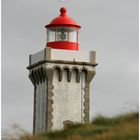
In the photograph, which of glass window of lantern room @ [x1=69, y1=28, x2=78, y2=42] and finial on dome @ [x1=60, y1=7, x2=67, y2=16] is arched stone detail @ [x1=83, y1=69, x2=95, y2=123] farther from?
finial on dome @ [x1=60, y1=7, x2=67, y2=16]

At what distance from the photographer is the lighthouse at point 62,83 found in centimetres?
3706

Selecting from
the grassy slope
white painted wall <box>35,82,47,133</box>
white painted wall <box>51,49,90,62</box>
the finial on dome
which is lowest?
the grassy slope

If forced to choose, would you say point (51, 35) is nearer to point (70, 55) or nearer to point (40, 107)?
point (70, 55)

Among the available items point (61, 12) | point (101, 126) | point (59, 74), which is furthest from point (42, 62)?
point (101, 126)

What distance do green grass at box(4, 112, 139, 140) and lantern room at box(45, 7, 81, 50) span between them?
22369mm

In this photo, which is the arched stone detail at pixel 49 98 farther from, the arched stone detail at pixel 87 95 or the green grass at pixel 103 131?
the green grass at pixel 103 131

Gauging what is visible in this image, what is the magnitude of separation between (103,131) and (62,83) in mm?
22455

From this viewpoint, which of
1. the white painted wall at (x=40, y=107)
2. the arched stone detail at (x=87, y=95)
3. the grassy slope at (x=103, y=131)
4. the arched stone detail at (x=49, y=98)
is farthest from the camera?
the arched stone detail at (x=87, y=95)

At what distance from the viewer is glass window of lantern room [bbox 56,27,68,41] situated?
127 ft

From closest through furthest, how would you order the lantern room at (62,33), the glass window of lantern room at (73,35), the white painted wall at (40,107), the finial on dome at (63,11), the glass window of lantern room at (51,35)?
the white painted wall at (40,107) → the lantern room at (62,33) → the glass window of lantern room at (73,35) → the glass window of lantern room at (51,35) → the finial on dome at (63,11)

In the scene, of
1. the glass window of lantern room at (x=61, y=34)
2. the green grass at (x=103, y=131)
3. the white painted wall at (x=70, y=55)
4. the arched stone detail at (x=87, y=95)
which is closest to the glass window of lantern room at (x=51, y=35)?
the glass window of lantern room at (x=61, y=34)

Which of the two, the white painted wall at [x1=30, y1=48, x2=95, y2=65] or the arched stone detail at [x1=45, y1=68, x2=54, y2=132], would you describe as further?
the white painted wall at [x1=30, y1=48, x2=95, y2=65]

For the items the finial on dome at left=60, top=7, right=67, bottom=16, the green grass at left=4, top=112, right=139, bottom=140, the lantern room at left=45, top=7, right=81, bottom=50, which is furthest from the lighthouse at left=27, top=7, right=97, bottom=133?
the green grass at left=4, top=112, right=139, bottom=140

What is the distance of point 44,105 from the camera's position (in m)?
37.5
